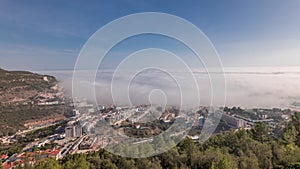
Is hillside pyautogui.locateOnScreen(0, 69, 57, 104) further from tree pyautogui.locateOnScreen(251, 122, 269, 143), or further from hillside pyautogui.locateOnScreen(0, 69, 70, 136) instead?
tree pyautogui.locateOnScreen(251, 122, 269, 143)

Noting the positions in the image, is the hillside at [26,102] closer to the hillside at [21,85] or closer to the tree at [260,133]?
the hillside at [21,85]

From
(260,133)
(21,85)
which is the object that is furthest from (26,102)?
(260,133)

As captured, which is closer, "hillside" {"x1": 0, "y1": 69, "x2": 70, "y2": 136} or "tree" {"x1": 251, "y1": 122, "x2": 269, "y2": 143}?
"tree" {"x1": 251, "y1": 122, "x2": 269, "y2": 143}

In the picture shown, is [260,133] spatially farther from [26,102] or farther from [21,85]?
[21,85]

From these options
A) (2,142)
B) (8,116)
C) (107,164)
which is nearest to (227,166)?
(107,164)

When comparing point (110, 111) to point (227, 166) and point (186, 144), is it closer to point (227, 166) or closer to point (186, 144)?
point (227, 166)

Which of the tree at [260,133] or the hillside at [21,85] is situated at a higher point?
the hillside at [21,85]

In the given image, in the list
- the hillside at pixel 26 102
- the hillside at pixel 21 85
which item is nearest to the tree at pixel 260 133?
the hillside at pixel 26 102

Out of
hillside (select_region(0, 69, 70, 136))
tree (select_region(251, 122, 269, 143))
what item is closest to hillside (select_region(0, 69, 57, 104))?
hillside (select_region(0, 69, 70, 136))
